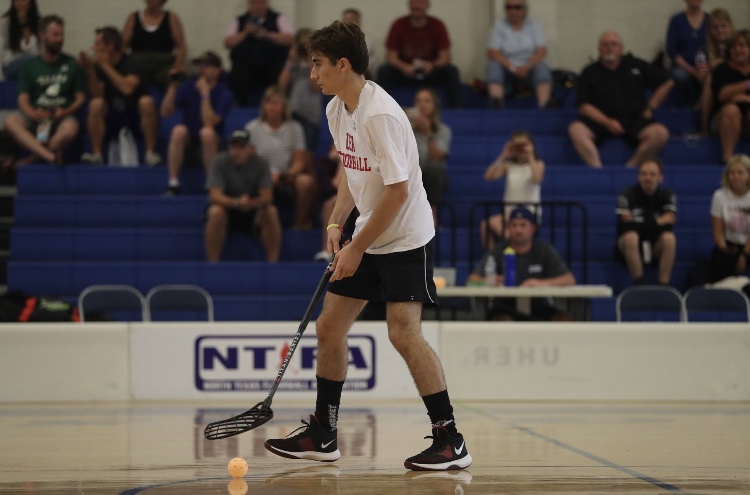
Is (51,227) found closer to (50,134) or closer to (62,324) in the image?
(50,134)

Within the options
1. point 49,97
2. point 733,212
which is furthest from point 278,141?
point 733,212

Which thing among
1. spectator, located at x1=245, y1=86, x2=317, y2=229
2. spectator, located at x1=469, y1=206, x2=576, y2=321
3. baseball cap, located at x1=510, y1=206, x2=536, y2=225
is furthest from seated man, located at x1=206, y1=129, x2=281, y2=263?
baseball cap, located at x1=510, y1=206, x2=536, y2=225

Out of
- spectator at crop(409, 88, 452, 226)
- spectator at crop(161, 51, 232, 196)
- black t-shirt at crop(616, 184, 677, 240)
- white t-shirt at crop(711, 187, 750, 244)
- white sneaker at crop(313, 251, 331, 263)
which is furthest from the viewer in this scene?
spectator at crop(161, 51, 232, 196)

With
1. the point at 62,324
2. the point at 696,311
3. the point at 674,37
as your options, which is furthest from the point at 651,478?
the point at 674,37

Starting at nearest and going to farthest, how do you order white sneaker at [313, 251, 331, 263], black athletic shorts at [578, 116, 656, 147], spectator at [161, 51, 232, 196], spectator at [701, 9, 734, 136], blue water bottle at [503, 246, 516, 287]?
1. blue water bottle at [503, 246, 516, 287]
2. white sneaker at [313, 251, 331, 263]
3. spectator at [161, 51, 232, 196]
4. black athletic shorts at [578, 116, 656, 147]
5. spectator at [701, 9, 734, 136]

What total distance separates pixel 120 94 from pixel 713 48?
20.2 ft

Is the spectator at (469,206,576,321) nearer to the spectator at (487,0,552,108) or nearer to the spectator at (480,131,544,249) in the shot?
the spectator at (480,131,544,249)

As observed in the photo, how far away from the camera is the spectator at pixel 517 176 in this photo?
33.2 ft

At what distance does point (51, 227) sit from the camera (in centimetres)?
1113

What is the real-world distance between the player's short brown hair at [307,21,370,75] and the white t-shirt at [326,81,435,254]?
126 millimetres

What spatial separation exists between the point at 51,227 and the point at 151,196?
38.6 inches

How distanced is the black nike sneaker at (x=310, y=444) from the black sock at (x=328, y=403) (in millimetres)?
25

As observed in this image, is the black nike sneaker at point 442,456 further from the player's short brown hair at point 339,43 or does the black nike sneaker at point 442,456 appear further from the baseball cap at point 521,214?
the baseball cap at point 521,214

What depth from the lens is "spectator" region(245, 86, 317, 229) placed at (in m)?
10.9
